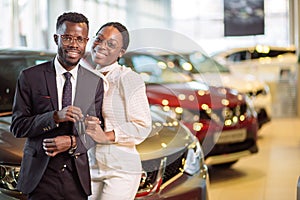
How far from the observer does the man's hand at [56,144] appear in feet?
5.01

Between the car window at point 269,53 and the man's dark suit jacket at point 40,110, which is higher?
the car window at point 269,53

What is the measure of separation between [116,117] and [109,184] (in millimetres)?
220

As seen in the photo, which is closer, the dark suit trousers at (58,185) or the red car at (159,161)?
the dark suit trousers at (58,185)

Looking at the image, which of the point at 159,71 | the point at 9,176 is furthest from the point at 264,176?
the point at 9,176

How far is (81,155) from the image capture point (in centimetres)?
160

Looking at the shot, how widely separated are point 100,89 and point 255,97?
215 inches

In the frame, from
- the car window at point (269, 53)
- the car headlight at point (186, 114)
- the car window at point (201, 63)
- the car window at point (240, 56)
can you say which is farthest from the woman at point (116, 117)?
the car window at point (269, 53)

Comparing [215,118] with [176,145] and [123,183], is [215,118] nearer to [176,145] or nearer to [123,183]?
[176,145]

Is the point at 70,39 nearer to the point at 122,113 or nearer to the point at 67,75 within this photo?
the point at 67,75

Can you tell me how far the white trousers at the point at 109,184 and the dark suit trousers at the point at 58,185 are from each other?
86 mm

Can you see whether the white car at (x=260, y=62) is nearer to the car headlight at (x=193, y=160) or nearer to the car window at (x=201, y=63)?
the car window at (x=201, y=63)

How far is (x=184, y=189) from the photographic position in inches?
93.9

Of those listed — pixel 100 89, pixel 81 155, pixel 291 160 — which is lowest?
pixel 291 160

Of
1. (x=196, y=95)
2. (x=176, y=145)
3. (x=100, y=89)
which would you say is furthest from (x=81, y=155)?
(x=196, y=95)
